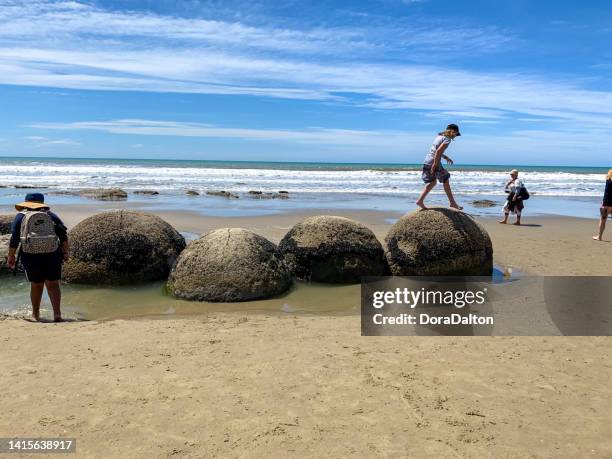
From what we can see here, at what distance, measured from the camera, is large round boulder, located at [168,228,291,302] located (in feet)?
22.9

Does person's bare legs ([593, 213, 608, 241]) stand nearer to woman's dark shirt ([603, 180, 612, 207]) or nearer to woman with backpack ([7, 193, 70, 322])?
woman's dark shirt ([603, 180, 612, 207])

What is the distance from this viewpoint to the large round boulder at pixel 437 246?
25.8 ft

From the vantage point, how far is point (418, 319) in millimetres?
6305

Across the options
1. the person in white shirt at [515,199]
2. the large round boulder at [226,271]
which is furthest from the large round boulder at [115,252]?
the person in white shirt at [515,199]

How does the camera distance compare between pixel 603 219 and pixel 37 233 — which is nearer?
pixel 37 233

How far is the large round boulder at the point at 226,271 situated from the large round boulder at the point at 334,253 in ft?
1.99

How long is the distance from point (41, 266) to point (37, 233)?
1.30ft

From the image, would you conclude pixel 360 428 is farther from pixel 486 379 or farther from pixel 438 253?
Answer: pixel 438 253

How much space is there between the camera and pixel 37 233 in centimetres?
606

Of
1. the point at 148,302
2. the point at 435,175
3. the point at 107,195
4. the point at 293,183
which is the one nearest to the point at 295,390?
the point at 148,302

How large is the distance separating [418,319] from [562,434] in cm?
281

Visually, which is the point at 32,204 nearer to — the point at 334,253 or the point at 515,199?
the point at 334,253

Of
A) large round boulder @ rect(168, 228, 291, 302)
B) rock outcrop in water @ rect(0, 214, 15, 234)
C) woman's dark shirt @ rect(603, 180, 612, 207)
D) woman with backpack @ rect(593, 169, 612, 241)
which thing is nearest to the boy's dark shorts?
large round boulder @ rect(168, 228, 291, 302)

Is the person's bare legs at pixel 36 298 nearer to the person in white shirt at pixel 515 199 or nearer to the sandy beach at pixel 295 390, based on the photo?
the sandy beach at pixel 295 390
